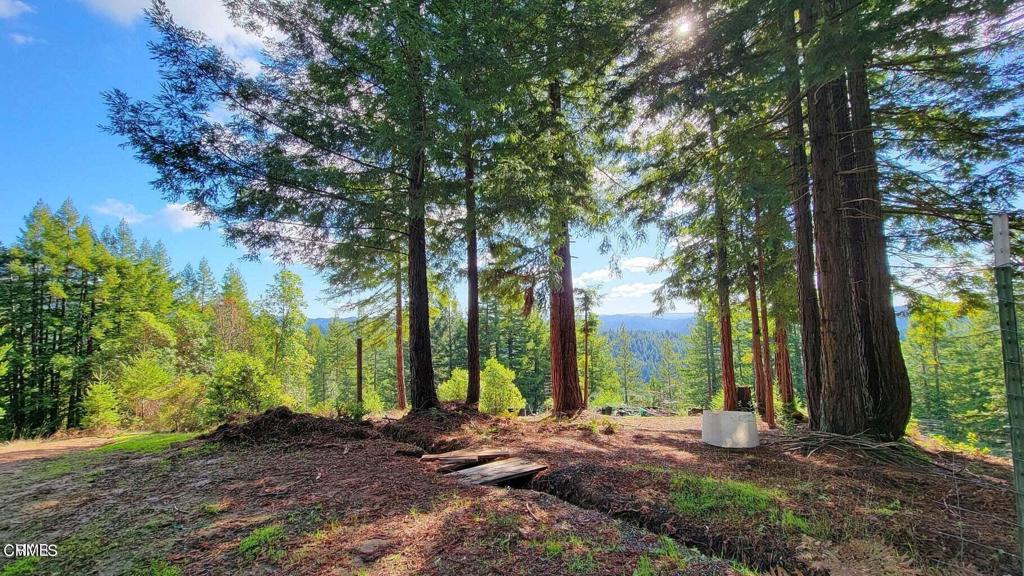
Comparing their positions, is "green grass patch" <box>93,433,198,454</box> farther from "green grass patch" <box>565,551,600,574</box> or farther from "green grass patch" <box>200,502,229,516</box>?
"green grass patch" <box>565,551,600,574</box>

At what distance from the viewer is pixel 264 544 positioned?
8.05 ft

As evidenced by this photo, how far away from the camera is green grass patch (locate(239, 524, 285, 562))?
2338 mm

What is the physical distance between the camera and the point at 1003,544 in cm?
246

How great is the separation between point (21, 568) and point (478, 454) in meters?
3.40

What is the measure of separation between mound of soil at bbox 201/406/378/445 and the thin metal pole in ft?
20.6

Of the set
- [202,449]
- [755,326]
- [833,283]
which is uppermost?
[833,283]

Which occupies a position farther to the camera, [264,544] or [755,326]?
[755,326]

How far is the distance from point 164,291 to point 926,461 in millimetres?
28423

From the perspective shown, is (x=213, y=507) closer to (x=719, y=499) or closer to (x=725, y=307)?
(x=719, y=499)

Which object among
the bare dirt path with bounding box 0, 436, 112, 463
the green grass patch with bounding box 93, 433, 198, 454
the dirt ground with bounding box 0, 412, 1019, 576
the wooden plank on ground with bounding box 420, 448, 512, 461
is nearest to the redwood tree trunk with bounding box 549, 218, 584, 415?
the dirt ground with bounding box 0, 412, 1019, 576

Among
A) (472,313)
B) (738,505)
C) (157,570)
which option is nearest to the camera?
(157,570)

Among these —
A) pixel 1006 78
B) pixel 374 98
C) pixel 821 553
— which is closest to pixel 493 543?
pixel 821 553

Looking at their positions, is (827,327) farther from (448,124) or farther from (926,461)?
(448,124)

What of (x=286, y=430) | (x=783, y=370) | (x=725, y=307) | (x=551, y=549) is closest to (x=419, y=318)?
(x=286, y=430)
